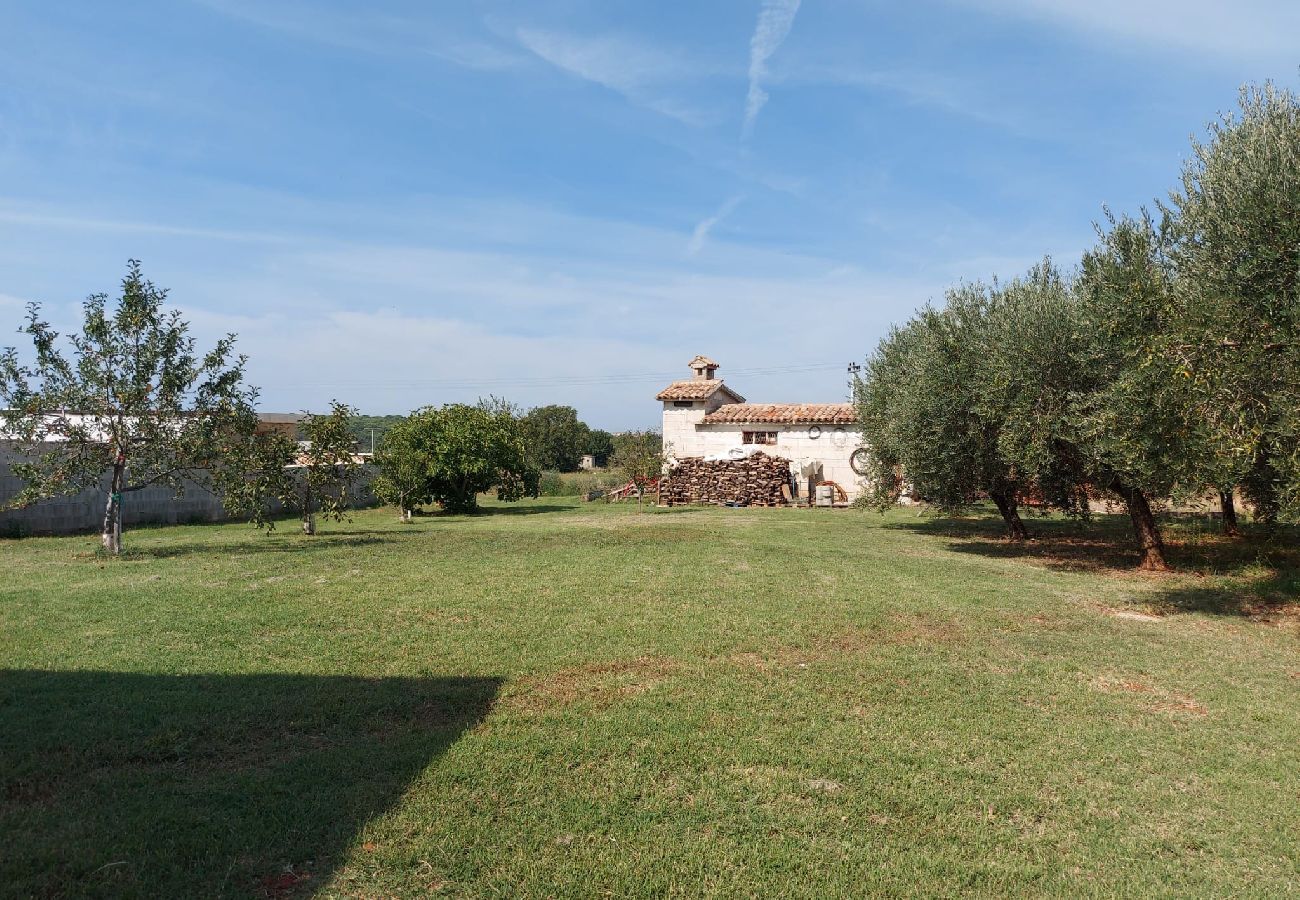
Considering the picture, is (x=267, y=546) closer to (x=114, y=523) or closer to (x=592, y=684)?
(x=114, y=523)

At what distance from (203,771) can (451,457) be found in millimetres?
22891

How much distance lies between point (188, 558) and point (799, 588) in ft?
34.3

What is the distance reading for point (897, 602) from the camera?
446 inches

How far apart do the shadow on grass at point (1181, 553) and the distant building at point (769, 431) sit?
6.75 m

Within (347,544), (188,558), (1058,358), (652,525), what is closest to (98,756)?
(188,558)

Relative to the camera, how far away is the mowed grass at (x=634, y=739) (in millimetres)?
4121

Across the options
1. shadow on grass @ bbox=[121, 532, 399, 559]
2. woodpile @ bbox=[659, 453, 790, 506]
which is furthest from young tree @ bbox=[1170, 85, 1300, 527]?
woodpile @ bbox=[659, 453, 790, 506]

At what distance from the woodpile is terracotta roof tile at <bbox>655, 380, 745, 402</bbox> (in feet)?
10.2

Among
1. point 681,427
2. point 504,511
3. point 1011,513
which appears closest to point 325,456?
point 504,511

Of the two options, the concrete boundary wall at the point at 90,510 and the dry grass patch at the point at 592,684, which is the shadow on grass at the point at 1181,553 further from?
the concrete boundary wall at the point at 90,510

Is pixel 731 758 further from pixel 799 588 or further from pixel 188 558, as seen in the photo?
pixel 188 558

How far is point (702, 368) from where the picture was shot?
40.5 m

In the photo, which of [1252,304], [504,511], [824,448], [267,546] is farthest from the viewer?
[824,448]

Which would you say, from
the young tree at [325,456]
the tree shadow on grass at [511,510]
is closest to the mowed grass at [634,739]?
the young tree at [325,456]
